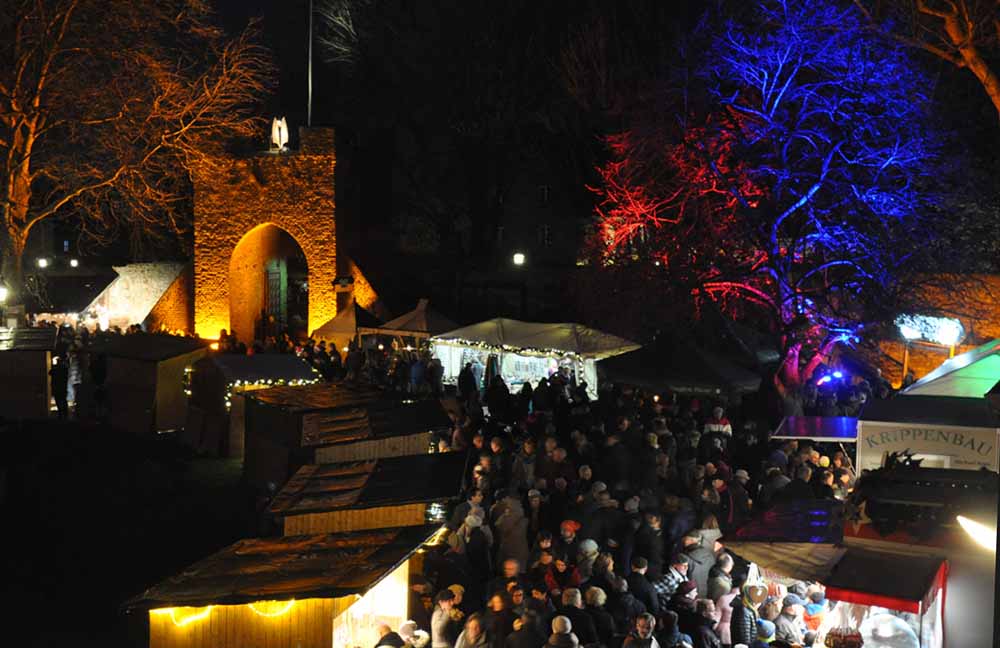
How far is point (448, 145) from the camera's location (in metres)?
34.8

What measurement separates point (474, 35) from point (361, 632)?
28192 millimetres

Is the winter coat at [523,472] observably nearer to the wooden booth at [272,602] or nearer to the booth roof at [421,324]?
the wooden booth at [272,602]

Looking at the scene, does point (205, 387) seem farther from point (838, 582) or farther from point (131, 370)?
point (838, 582)

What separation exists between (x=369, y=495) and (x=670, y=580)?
2.85m

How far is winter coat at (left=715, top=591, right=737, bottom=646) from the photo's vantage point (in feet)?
27.1

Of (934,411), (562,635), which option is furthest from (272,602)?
(934,411)

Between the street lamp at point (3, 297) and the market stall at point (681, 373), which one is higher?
the street lamp at point (3, 297)

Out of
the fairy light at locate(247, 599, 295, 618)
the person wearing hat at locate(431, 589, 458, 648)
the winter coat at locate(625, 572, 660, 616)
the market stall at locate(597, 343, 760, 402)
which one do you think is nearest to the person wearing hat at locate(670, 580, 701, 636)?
the winter coat at locate(625, 572, 660, 616)

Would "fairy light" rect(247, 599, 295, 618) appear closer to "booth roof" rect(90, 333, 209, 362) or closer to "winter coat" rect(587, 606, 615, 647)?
"winter coat" rect(587, 606, 615, 647)

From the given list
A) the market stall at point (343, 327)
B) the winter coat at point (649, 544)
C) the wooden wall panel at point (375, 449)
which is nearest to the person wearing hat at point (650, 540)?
the winter coat at point (649, 544)

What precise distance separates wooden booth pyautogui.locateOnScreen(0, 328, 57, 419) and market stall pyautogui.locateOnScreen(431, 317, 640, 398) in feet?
23.3

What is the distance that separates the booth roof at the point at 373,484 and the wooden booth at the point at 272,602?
1350mm

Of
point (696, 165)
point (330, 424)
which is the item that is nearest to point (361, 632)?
point (330, 424)

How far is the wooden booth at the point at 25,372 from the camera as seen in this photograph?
1792 cm
